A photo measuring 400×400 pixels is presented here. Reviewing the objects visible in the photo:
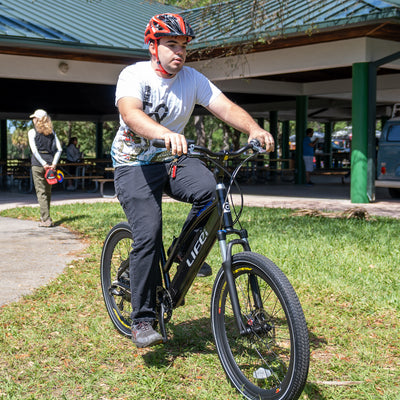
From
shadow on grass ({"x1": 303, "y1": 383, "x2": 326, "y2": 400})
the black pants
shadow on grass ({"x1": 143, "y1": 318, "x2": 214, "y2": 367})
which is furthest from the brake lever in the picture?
shadow on grass ({"x1": 143, "y1": 318, "x2": 214, "y2": 367})

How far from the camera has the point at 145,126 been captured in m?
3.08

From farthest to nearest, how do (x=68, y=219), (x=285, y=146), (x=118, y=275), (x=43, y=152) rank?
(x=285, y=146) < (x=68, y=219) < (x=43, y=152) < (x=118, y=275)

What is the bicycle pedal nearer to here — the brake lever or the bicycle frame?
the bicycle frame

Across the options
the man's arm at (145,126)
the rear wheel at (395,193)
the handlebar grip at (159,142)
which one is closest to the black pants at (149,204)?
the man's arm at (145,126)

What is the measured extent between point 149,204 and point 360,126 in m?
9.86

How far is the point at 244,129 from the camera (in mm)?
3461

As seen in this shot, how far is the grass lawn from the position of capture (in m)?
3.30

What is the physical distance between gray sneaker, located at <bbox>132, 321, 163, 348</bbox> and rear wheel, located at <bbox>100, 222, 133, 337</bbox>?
1.49ft

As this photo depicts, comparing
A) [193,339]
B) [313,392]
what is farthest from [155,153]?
[313,392]

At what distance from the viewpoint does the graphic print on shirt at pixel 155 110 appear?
11.3 ft

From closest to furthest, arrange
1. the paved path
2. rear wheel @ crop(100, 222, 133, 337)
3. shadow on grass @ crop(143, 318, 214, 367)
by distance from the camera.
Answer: shadow on grass @ crop(143, 318, 214, 367) < rear wheel @ crop(100, 222, 133, 337) < the paved path

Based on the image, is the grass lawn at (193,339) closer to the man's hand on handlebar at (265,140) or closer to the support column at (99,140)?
the man's hand on handlebar at (265,140)

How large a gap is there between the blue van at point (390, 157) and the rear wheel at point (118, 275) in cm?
1029

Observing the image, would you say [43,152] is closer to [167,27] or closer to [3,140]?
[167,27]
